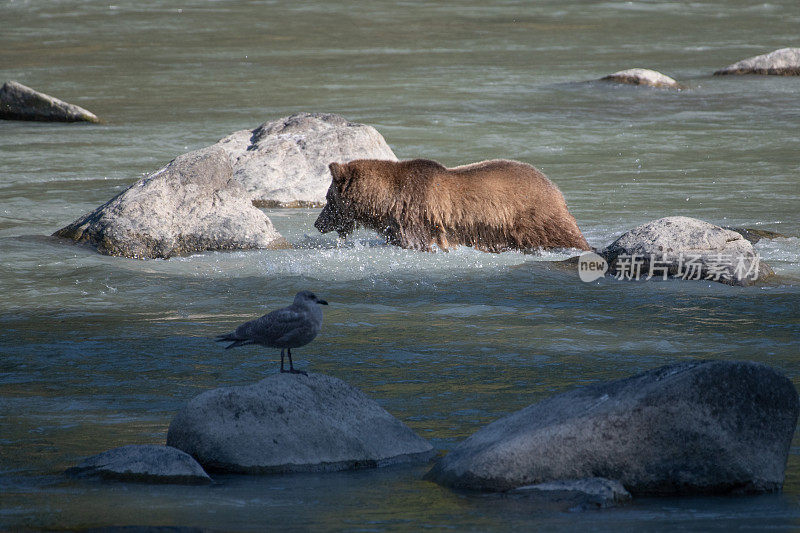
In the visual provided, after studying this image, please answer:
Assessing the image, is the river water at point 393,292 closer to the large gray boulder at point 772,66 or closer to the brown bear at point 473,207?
the brown bear at point 473,207

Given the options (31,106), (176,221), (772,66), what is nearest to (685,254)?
(176,221)

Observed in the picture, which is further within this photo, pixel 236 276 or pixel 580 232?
pixel 580 232

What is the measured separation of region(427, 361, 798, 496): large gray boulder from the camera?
580cm

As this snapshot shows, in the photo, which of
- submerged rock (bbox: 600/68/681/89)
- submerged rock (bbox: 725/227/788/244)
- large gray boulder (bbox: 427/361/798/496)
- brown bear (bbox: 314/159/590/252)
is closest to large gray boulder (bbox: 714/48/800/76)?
submerged rock (bbox: 600/68/681/89)

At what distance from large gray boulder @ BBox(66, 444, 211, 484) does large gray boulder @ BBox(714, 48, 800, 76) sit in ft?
75.4

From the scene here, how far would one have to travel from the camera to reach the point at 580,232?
1224 centimetres

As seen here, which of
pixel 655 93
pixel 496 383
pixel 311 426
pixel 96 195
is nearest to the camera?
pixel 311 426

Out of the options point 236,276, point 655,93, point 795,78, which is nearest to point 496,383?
point 236,276

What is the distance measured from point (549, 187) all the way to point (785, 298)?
2.84 metres

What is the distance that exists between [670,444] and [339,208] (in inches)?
279

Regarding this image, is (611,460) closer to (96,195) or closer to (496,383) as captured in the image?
(496,383)

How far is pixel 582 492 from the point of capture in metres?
5.61

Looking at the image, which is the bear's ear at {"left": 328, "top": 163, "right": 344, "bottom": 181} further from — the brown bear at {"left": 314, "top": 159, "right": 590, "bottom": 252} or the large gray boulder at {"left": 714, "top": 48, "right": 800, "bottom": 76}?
the large gray boulder at {"left": 714, "top": 48, "right": 800, "bottom": 76}

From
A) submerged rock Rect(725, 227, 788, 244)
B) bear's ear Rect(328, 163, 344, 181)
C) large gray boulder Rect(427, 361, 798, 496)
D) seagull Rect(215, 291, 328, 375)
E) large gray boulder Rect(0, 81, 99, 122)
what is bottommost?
large gray boulder Rect(427, 361, 798, 496)
